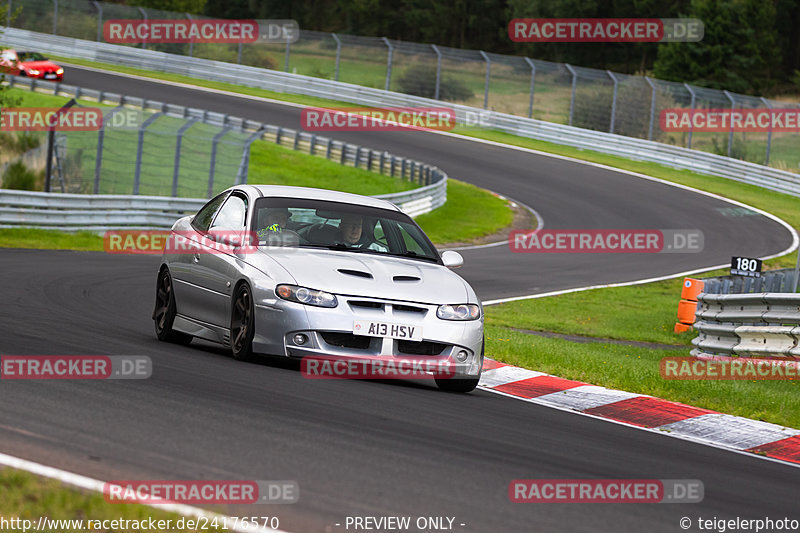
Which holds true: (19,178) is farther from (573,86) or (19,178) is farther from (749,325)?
(573,86)

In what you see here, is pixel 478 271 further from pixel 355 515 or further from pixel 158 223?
pixel 355 515

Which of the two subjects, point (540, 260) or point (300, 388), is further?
point (540, 260)

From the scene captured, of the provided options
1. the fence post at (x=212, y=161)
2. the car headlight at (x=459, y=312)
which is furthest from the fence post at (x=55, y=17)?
the car headlight at (x=459, y=312)

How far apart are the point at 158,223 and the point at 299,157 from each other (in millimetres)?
14821

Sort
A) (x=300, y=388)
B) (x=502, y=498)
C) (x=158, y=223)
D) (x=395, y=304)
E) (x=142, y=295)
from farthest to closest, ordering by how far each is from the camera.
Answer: (x=158, y=223) → (x=142, y=295) → (x=395, y=304) → (x=300, y=388) → (x=502, y=498)

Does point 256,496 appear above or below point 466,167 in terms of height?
above

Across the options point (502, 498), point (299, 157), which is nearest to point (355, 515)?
point (502, 498)

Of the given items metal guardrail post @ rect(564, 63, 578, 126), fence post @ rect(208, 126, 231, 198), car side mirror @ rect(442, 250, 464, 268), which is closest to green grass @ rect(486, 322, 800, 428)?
car side mirror @ rect(442, 250, 464, 268)

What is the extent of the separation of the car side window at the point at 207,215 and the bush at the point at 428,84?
38.5 meters

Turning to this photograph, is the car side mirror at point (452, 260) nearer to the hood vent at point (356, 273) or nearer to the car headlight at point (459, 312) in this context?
the car headlight at point (459, 312)

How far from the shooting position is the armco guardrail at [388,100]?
42.7 m

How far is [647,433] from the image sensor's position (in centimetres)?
814

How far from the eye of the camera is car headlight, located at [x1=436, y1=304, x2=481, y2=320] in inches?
342

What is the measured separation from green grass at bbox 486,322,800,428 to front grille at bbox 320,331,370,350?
9.28 ft
